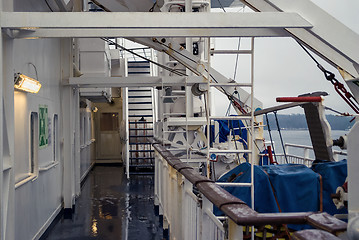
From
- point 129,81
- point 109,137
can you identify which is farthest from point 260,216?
point 109,137

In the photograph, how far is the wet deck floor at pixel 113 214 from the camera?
607 centimetres

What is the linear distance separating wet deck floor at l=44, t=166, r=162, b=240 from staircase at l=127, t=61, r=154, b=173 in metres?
1.45

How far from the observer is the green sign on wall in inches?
223

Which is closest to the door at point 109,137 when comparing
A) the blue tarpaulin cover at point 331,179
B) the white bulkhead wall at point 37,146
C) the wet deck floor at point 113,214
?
the wet deck floor at point 113,214

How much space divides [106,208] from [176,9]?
14.8ft

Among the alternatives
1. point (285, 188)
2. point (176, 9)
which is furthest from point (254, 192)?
point (176, 9)

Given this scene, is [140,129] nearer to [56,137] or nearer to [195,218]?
[56,137]

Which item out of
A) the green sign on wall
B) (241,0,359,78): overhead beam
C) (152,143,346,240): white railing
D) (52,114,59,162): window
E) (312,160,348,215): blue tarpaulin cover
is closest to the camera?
(152,143,346,240): white railing

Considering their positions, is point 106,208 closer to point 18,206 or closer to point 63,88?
point 63,88

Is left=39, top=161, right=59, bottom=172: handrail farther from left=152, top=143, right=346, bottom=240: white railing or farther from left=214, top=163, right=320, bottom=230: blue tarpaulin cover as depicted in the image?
left=214, top=163, right=320, bottom=230: blue tarpaulin cover

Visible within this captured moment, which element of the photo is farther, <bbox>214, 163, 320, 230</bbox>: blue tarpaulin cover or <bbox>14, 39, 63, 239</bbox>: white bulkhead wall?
<bbox>14, 39, 63, 239</bbox>: white bulkhead wall

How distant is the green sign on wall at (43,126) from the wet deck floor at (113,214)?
54.2 inches

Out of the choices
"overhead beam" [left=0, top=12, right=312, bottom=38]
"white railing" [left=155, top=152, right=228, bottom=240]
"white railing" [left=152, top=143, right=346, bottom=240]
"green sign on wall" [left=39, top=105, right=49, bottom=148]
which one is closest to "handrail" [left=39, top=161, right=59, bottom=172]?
"green sign on wall" [left=39, top=105, right=49, bottom=148]

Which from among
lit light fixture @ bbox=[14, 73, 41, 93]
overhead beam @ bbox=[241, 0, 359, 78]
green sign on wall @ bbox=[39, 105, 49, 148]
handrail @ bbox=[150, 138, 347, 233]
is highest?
overhead beam @ bbox=[241, 0, 359, 78]
